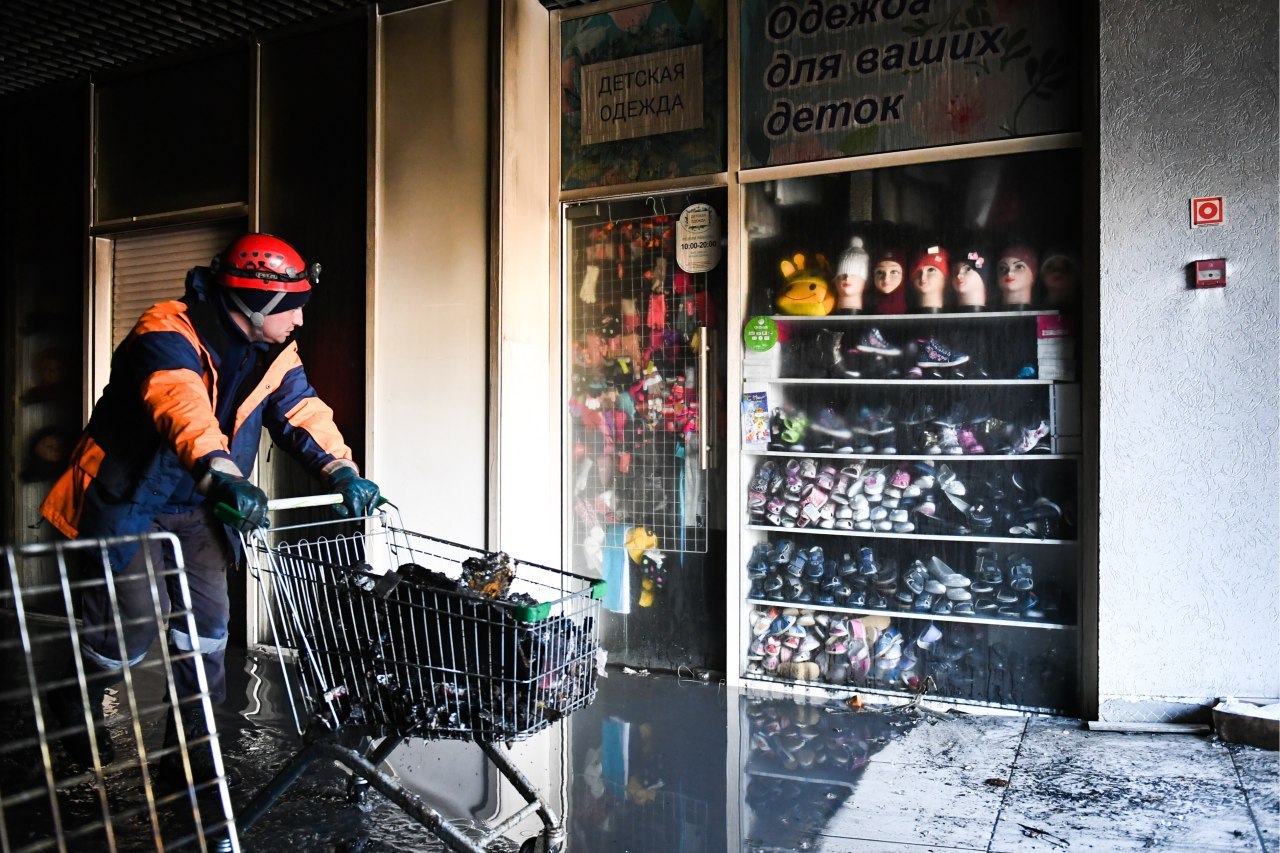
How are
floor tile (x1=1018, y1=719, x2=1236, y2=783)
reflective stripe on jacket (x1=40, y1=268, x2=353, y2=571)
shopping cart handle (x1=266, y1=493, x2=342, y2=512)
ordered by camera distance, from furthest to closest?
floor tile (x1=1018, y1=719, x2=1236, y2=783) → reflective stripe on jacket (x1=40, y1=268, x2=353, y2=571) → shopping cart handle (x1=266, y1=493, x2=342, y2=512)

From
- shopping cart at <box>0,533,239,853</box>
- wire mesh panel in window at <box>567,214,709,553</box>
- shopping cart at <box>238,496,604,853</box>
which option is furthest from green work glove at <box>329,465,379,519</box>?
wire mesh panel in window at <box>567,214,709,553</box>

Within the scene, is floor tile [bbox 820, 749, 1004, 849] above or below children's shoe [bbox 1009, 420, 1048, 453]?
below

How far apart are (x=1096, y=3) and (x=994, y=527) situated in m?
2.21

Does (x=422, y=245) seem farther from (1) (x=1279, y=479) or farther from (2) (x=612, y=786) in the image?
(1) (x=1279, y=479)

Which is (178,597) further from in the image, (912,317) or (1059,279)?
(1059,279)

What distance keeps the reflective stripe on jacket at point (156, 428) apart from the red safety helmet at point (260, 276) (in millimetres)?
119

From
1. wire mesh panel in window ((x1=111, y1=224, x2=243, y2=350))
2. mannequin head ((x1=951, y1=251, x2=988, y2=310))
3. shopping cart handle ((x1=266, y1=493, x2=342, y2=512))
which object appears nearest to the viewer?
shopping cart handle ((x1=266, y1=493, x2=342, y2=512))

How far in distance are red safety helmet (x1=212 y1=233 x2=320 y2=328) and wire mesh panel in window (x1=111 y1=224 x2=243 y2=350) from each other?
8.70ft

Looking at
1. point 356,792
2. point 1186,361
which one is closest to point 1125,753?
point 1186,361

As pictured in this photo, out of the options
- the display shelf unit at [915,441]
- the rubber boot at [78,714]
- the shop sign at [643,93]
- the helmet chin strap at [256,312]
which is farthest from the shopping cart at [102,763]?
the shop sign at [643,93]

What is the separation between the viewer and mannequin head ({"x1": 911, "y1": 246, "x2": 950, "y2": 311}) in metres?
4.34

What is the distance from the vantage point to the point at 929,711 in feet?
13.9

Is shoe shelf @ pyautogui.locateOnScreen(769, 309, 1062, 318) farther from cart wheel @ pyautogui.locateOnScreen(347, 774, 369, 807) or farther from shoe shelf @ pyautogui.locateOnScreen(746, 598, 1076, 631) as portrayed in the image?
cart wheel @ pyautogui.locateOnScreen(347, 774, 369, 807)

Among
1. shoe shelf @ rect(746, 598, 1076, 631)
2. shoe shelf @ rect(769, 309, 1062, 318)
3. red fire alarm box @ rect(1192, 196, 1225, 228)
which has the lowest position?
shoe shelf @ rect(746, 598, 1076, 631)
